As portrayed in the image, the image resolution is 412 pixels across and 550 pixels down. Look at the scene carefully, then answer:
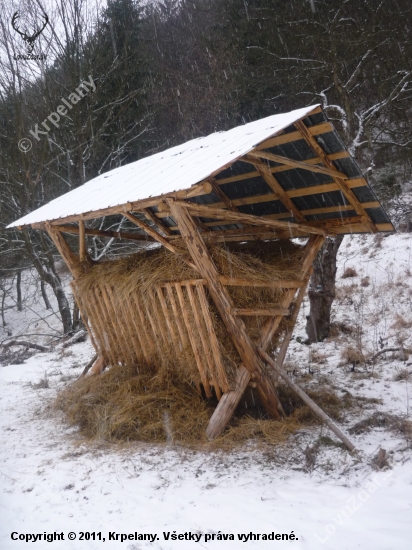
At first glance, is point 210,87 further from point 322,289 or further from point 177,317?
point 177,317

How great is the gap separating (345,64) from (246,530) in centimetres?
863

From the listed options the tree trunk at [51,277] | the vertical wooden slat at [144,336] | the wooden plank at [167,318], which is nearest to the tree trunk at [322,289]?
the vertical wooden slat at [144,336]

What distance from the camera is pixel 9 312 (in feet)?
61.9

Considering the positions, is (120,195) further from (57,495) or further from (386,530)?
(386,530)

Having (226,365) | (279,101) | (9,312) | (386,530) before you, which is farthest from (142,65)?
(386,530)

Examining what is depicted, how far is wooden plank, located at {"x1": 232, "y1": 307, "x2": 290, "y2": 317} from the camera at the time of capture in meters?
4.59

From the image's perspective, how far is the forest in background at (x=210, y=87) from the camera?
8781 mm

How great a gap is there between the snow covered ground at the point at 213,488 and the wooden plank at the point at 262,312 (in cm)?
124

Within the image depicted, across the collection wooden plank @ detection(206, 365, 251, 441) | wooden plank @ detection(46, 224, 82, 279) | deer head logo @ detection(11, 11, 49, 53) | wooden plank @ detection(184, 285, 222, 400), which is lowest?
wooden plank @ detection(206, 365, 251, 441)

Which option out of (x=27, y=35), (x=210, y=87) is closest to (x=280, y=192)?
(x=27, y=35)

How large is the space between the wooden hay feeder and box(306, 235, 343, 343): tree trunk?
6.16 feet

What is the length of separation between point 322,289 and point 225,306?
366cm

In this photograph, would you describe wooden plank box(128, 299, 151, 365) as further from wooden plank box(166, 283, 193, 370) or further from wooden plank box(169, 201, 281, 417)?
wooden plank box(169, 201, 281, 417)

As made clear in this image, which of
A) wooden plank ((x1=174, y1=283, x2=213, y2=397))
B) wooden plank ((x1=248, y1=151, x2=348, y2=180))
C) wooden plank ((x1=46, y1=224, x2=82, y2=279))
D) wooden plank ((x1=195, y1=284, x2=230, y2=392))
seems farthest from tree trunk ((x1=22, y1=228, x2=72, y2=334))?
wooden plank ((x1=248, y1=151, x2=348, y2=180))
